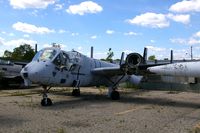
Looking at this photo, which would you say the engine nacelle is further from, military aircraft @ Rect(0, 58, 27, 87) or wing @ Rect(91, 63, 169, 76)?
military aircraft @ Rect(0, 58, 27, 87)

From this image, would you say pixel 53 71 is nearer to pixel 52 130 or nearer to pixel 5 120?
pixel 5 120

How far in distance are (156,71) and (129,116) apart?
3.98m

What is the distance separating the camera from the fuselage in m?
15.9

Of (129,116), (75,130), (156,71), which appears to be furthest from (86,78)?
(75,130)

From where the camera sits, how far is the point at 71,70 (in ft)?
60.9

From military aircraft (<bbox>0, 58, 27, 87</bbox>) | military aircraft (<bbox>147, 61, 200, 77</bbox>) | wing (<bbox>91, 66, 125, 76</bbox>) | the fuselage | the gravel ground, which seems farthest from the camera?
military aircraft (<bbox>0, 58, 27, 87</bbox>)

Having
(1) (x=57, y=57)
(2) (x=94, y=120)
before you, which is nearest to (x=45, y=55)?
(1) (x=57, y=57)

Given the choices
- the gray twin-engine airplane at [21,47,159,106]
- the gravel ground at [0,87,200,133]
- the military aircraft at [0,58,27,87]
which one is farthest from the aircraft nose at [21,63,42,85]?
the military aircraft at [0,58,27,87]

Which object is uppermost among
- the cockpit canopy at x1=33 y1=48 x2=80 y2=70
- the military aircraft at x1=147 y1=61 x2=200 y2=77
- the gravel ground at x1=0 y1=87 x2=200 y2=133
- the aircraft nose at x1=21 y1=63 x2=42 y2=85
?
the cockpit canopy at x1=33 y1=48 x2=80 y2=70

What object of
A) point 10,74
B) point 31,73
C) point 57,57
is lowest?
point 31,73

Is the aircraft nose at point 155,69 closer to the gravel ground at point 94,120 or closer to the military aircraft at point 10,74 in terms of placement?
the gravel ground at point 94,120

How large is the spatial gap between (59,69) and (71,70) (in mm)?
1290

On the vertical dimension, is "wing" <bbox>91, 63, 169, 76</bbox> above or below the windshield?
below

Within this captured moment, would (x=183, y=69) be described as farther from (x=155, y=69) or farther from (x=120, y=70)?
(x=120, y=70)
